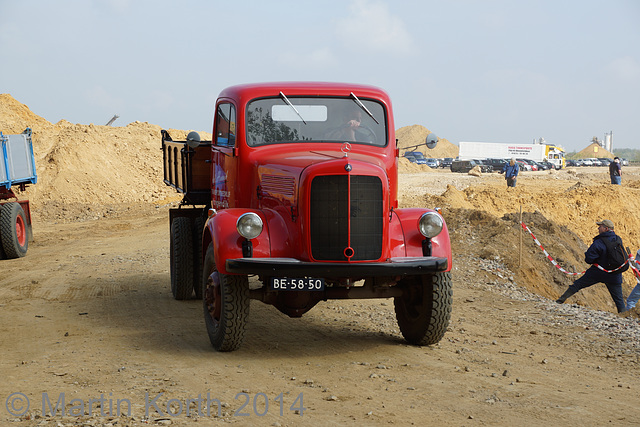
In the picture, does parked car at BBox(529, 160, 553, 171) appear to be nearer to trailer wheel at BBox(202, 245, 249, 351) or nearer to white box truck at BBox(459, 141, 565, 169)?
white box truck at BBox(459, 141, 565, 169)

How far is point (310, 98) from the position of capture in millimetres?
7812

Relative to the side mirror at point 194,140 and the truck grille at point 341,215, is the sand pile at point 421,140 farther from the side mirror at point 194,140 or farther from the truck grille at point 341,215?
the truck grille at point 341,215

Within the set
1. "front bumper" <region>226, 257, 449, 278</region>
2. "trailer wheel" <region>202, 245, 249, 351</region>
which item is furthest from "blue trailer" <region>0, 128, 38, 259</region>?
"front bumper" <region>226, 257, 449, 278</region>

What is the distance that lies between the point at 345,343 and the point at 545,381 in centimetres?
212

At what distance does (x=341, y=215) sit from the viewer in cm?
628

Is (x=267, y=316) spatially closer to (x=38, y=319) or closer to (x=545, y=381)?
(x=38, y=319)

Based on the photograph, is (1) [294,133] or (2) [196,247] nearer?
(1) [294,133]

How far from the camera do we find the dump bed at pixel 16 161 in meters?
15.1

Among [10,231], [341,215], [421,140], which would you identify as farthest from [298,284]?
[421,140]

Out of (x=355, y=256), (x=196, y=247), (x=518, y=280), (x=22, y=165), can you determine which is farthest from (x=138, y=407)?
(x=22, y=165)

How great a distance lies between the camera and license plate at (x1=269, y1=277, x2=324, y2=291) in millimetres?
6289

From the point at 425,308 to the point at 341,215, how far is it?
56.5 inches

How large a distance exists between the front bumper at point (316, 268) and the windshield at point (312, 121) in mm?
1800

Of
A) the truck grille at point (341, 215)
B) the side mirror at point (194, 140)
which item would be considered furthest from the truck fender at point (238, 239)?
the side mirror at point (194, 140)
